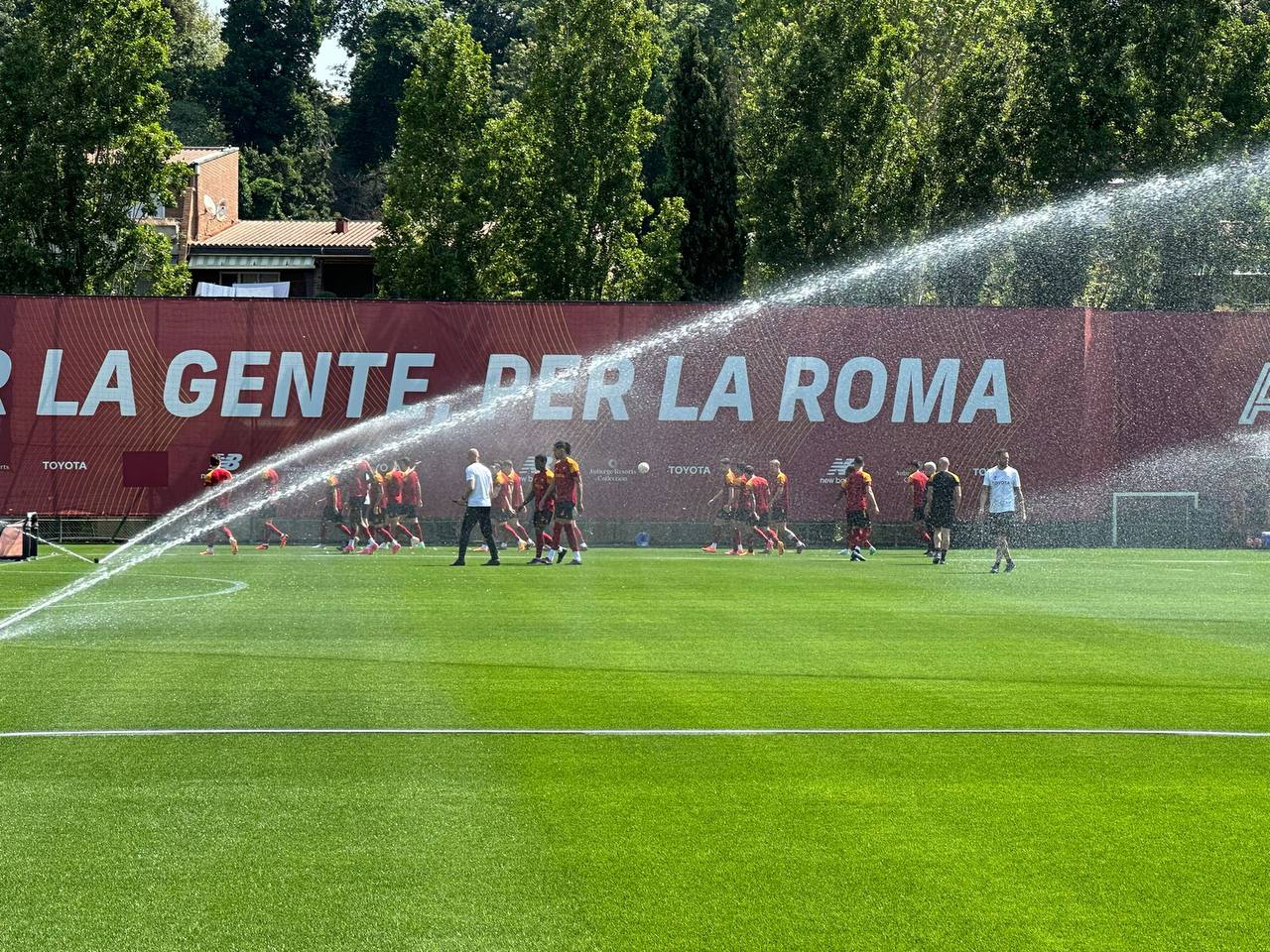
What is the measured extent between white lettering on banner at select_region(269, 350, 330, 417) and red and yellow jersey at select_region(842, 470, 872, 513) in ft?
38.4

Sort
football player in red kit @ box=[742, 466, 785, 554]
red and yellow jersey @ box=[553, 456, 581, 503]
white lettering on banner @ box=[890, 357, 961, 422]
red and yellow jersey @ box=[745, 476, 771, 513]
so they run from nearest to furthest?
red and yellow jersey @ box=[553, 456, 581, 503]
football player in red kit @ box=[742, 466, 785, 554]
red and yellow jersey @ box=[745, 476, 771, 513]
white lettering on banner @ box=[890, 357, 961, 422]

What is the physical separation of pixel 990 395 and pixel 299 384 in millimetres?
15529

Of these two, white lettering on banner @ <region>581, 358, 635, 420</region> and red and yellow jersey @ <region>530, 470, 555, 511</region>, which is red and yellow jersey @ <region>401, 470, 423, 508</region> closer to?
white lettering on banner @ <region>581, 358, 635, 420</region>

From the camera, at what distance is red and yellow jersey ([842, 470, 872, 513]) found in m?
33.9

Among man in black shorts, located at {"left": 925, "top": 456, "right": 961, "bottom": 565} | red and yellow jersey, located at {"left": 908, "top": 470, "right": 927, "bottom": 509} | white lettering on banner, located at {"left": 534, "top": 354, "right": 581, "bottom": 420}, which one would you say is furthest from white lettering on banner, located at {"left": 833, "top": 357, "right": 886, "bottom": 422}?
man in black shorts, located at {"left": 925, "top": 456, "right": 961, "bottom": 565}

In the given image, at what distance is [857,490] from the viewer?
3400cm

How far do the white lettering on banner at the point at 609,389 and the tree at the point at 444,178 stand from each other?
38.5ft

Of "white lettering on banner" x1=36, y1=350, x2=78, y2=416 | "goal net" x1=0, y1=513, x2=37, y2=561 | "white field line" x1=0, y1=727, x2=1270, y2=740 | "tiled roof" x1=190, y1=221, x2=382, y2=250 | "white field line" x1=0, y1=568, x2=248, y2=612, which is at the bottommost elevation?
"white field line" x1=0, y1=568, x2=248, y2=612

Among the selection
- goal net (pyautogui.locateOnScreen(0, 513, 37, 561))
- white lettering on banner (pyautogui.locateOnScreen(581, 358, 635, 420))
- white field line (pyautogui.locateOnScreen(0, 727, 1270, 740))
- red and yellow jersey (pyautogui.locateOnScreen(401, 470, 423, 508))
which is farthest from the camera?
white lettering on banner (pyautogui.locateOnScreen(581, 358, 635, 420))

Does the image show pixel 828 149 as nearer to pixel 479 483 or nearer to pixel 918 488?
pixel 918 488

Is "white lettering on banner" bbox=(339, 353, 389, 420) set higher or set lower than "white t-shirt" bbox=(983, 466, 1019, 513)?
higher

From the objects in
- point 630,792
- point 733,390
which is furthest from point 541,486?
point 630,792

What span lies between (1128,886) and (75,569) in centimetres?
2368

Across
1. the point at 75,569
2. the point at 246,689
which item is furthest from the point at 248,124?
the point at 246,689
